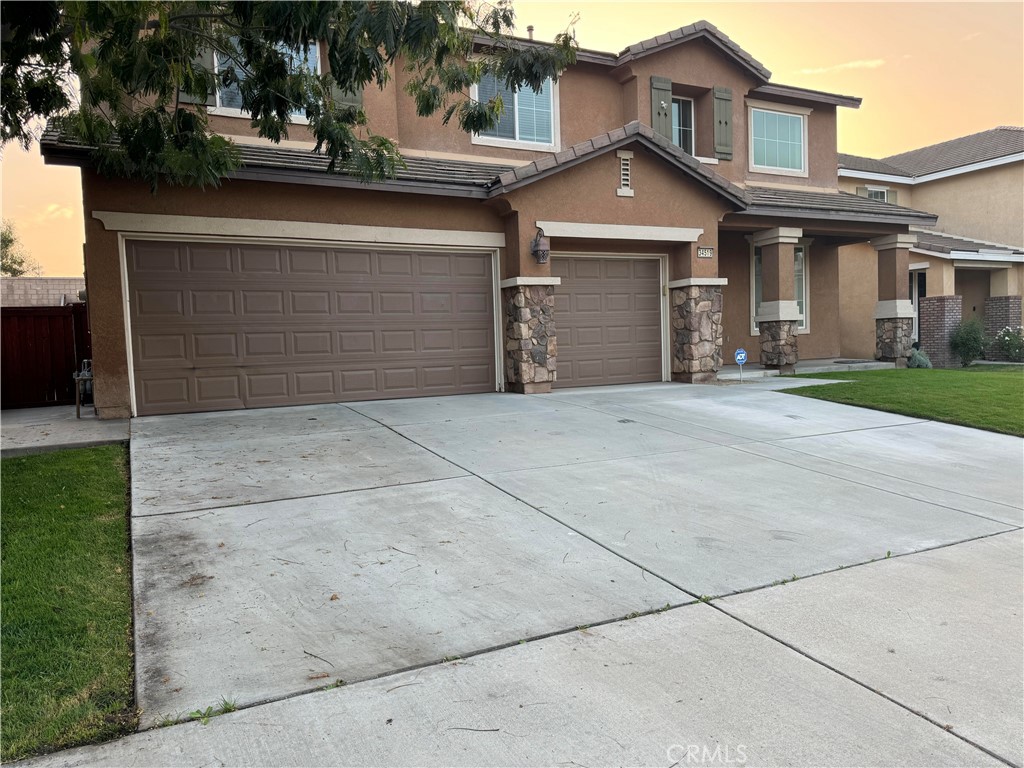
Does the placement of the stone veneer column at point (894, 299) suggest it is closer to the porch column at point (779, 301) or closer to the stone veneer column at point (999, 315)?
the porch column at point (779, 301)

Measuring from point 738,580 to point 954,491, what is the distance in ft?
11.3

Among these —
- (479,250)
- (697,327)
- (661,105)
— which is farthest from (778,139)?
(479,250)

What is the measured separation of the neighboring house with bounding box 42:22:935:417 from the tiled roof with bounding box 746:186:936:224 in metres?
0.07

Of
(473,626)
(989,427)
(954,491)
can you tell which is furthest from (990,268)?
(473,626)

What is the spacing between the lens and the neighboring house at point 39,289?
22406 millimetres

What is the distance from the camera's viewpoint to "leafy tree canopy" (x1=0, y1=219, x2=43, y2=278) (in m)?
32.5

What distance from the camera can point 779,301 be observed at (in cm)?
1497

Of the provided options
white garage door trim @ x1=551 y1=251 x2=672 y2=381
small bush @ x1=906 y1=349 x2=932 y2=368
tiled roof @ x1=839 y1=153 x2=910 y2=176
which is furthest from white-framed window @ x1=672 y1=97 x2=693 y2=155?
tiled roof @ x1=839 y1=153 x2=910 y2=176

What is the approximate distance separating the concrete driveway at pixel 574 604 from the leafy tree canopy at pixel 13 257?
107 ft

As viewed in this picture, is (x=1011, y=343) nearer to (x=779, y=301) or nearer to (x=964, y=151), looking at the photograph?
(x=964, y=151)

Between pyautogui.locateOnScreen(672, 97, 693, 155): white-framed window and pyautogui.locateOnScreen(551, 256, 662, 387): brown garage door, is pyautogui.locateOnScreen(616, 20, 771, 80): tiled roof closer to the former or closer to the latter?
pyautogui.locateOnScreen(672, 97, 693, 155): white-framed window

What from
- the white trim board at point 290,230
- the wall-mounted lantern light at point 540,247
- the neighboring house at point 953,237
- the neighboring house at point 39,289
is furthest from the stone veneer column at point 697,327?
the neighboring house at point 39,289

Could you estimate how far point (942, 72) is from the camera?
13.2m

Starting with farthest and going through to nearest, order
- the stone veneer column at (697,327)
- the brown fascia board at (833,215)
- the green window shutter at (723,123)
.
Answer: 1. the green window shutter at (723,123)
2. the brown fascia board at (833,215)
3. the stone veneer column at (697,327)
